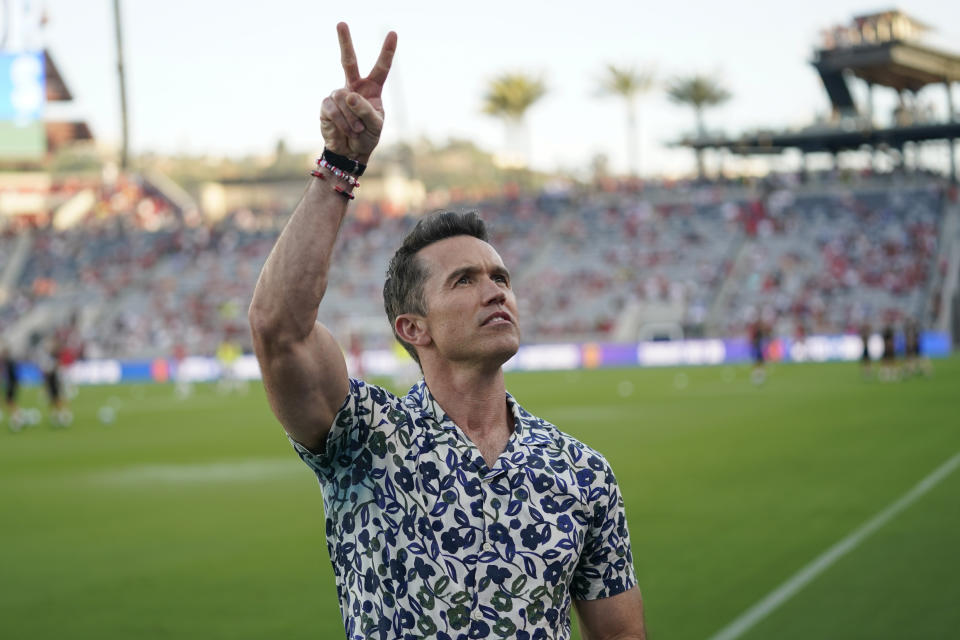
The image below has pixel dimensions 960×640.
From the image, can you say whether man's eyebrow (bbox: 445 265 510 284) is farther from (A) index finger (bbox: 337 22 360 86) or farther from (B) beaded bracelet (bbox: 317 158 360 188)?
(A) index finger (bbox: 337 22 360 86)

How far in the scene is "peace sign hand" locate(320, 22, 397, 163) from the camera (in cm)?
296

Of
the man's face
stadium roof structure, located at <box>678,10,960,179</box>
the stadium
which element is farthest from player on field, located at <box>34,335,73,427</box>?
stadium roof structure, located at <box>678,10,960,179</box>

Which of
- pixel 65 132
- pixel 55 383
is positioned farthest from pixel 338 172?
pixel 65 132

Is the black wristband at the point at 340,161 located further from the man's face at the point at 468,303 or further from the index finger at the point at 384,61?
the man's face at the point at 468,303

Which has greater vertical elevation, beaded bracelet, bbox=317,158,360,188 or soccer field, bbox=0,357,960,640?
beaded bracelet, bbox=317,158,360,188

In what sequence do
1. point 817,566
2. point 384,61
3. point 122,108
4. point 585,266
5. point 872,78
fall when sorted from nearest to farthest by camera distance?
point 384,61 < point 817,566 < point 122,108 < point 585,266 < point 872,78

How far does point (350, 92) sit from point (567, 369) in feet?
145

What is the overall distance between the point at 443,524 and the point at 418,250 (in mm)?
787

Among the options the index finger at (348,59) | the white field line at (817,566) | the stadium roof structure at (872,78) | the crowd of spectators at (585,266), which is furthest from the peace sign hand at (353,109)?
the stadium roof structure at (872,78)

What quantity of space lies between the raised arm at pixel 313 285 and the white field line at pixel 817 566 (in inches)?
206

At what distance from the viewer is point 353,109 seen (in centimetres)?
295

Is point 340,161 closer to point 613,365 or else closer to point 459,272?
point 459,272

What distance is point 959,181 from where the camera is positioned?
57.0 meters

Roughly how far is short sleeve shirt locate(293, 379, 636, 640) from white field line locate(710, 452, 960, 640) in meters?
4.80
